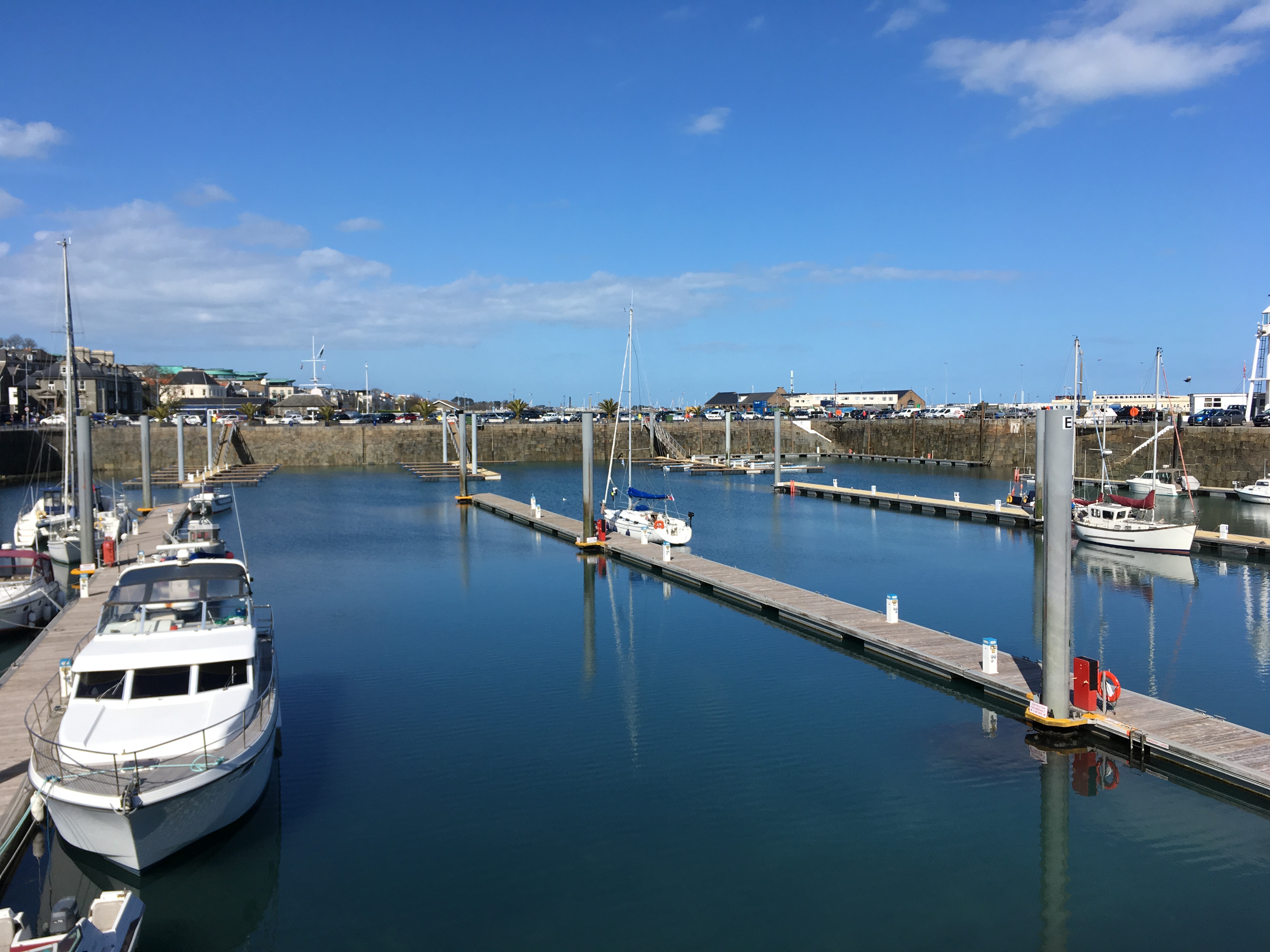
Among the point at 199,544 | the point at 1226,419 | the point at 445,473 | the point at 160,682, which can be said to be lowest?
the point at 160,682

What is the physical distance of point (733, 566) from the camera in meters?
38.1

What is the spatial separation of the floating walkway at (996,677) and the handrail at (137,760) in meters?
15.5

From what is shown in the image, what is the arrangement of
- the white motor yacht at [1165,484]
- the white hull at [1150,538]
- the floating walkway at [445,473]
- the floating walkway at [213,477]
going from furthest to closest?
the floating walkway at [445,473] → the floating walkway at [213,477] → the white motor yacht at [1165,484] → the white hull at [1150,538]

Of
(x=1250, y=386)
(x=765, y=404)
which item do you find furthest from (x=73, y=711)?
(x=765, y=404)

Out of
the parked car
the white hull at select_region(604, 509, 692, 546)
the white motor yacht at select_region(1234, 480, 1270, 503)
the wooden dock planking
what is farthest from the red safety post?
the parked car

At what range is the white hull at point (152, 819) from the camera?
12883 mm

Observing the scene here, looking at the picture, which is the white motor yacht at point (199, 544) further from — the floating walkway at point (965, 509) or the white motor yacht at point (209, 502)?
the floating walkway at point (965, 509)

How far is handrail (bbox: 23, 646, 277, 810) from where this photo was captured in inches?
516

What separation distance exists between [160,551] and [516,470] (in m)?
65.2

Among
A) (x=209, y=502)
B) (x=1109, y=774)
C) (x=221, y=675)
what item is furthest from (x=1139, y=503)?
(x=209, y=502)

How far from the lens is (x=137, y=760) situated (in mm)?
13578

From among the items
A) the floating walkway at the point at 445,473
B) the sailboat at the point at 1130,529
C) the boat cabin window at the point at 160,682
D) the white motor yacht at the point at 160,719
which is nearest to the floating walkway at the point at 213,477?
the floating walkway at the point at 445,473

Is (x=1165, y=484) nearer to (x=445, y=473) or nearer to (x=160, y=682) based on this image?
(x=445, y=473)

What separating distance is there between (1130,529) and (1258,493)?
2639 centimetres
